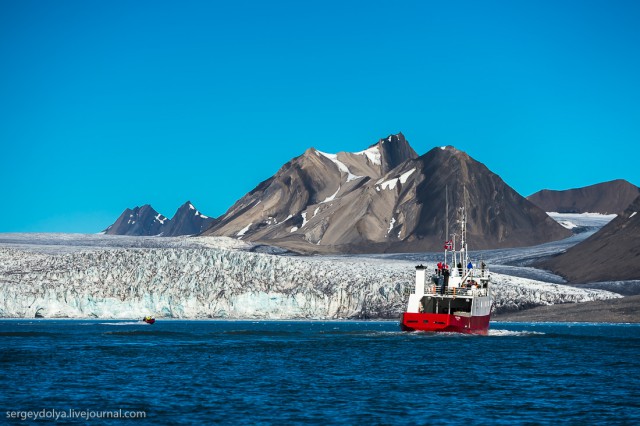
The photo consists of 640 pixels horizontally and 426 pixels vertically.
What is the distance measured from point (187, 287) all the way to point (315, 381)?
85193 millimetres

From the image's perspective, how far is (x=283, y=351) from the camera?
7238cm

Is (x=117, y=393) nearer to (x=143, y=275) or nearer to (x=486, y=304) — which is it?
(x=486, y=304)

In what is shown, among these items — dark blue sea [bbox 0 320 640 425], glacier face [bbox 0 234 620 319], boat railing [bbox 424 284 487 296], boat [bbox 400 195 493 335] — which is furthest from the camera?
glacier face [bbox 0 234 620 319]

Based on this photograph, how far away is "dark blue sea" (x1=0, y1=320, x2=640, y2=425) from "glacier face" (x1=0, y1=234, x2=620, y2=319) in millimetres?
44487

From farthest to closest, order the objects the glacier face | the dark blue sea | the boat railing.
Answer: the glacier face → the boat railing → the dark blue sea

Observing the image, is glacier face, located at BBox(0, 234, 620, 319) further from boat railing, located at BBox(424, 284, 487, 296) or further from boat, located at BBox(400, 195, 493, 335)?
boat railing, located at BBox(424, 284, 487, 296)

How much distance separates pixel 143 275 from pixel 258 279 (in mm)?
17071

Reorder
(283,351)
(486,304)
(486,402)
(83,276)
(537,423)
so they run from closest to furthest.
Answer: (537,423) < (486,402) < (283,351) < (486,304) < (83,276)

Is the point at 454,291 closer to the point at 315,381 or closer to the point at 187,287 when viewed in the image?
the point at 315,381

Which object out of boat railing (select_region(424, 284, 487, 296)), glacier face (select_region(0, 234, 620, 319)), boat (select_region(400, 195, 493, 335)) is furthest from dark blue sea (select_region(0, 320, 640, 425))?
glacier face (select_region(0, 234, 620, 319))

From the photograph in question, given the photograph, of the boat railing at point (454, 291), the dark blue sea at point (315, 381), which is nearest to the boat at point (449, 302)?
the boat railing at point (454, 291)

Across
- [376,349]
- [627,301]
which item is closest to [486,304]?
[376,349]

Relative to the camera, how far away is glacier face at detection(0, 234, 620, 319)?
129375mm

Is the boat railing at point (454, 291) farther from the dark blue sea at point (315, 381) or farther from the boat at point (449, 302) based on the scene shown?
the dark blue sea at point (315, 381)
